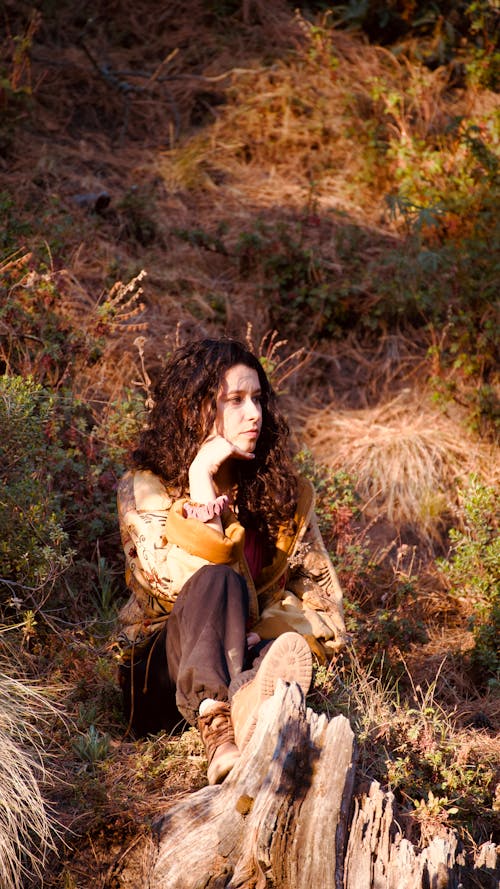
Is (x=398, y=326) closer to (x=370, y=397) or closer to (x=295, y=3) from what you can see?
(x=370, y=397)

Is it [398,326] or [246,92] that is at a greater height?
[246,92]

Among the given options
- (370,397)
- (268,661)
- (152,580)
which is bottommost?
(370,397)

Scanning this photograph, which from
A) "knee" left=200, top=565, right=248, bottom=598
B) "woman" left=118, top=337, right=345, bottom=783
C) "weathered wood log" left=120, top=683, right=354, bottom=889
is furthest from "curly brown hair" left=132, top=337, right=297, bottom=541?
"weathered wood log" left=120, top=683, right=354, bottom=889

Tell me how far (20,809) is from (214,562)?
1.00 metres

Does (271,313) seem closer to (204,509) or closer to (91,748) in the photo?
(204,509)

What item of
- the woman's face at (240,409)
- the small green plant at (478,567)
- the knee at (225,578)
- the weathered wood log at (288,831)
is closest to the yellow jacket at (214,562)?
the knee at (225,578)

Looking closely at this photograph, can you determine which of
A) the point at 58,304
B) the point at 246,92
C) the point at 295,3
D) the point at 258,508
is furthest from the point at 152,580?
the point at 295,3

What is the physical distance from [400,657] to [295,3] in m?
6.50

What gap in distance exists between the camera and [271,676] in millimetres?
2953

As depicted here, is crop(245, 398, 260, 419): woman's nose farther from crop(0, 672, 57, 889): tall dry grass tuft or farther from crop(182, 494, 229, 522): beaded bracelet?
crop(0, 672, 57, 889): tall dry grass tuft

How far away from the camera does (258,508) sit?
4.04 meters

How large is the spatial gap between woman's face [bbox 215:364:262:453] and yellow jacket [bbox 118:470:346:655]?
1.04 ft

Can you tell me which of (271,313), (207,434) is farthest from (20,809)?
(271,313)

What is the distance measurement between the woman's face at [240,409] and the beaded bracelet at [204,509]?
1.13 ft
